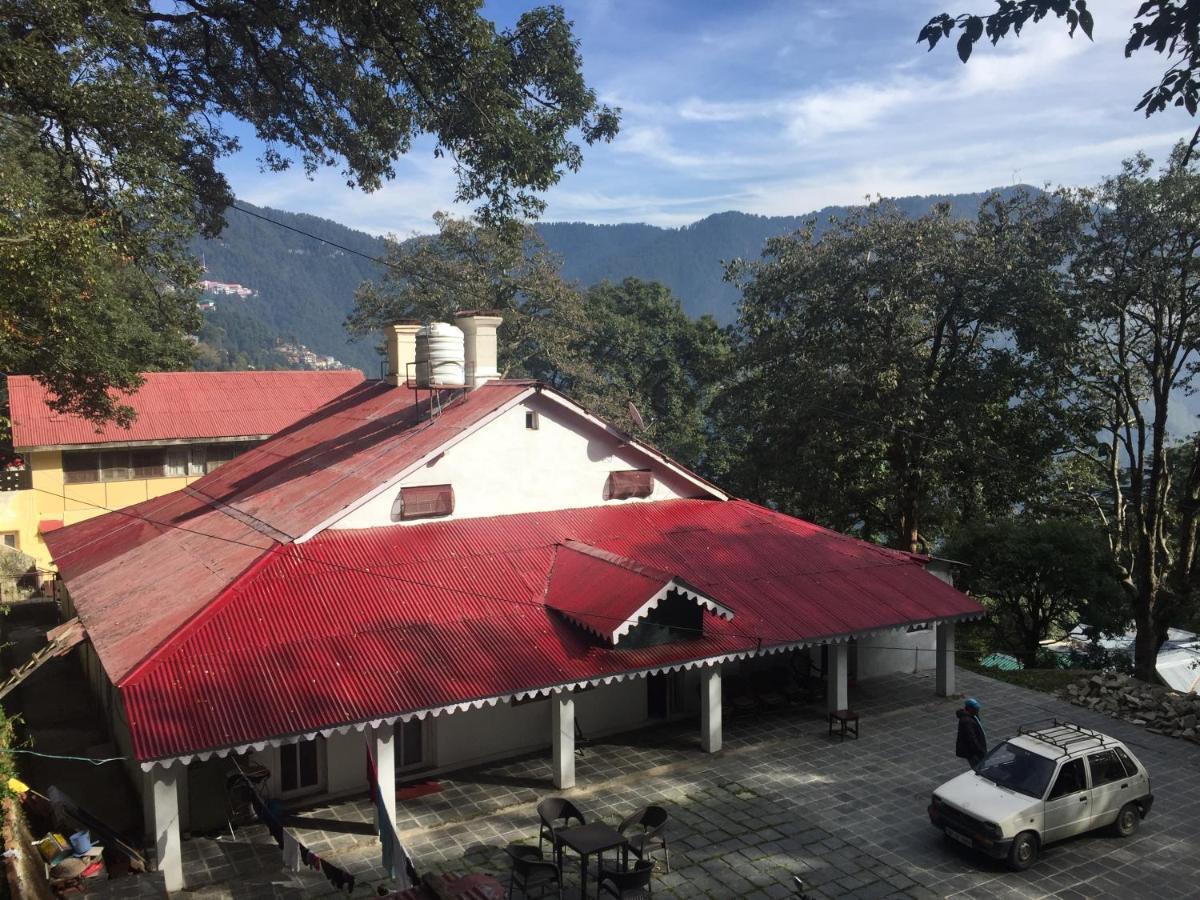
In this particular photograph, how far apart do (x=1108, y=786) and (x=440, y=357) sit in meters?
14.6

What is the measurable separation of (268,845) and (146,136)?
43.5 feet

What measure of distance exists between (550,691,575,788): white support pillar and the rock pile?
38.7 ft

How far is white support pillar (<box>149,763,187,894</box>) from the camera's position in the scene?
38.3 feet

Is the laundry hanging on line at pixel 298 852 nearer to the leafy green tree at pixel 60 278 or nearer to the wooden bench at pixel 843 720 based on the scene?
the leafy green tree at pixel 60 278

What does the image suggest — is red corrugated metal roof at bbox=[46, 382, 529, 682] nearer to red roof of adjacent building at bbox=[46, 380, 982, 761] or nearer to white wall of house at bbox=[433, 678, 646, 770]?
red roof of adjacent building at bbox=[46, 380, 982, 761]

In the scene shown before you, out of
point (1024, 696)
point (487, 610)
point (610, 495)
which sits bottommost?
point (1024, 696)

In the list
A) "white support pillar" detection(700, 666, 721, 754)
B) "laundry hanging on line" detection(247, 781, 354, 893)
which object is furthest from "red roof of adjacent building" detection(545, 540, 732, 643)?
"laundry hanging on line" detection(247, 781, 354, 893)

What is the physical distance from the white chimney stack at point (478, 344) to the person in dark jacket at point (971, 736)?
40.3ft

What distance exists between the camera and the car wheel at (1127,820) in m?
13.2

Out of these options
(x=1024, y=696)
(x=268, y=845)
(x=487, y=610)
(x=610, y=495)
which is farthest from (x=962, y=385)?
(x=268, y=845)

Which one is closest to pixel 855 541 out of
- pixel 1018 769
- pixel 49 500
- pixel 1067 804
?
pixel 1018 769

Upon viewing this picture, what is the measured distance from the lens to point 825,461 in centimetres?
2803

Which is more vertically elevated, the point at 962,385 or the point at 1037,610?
the point at 962,385

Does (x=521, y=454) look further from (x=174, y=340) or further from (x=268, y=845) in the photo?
(x=174, y=340)
